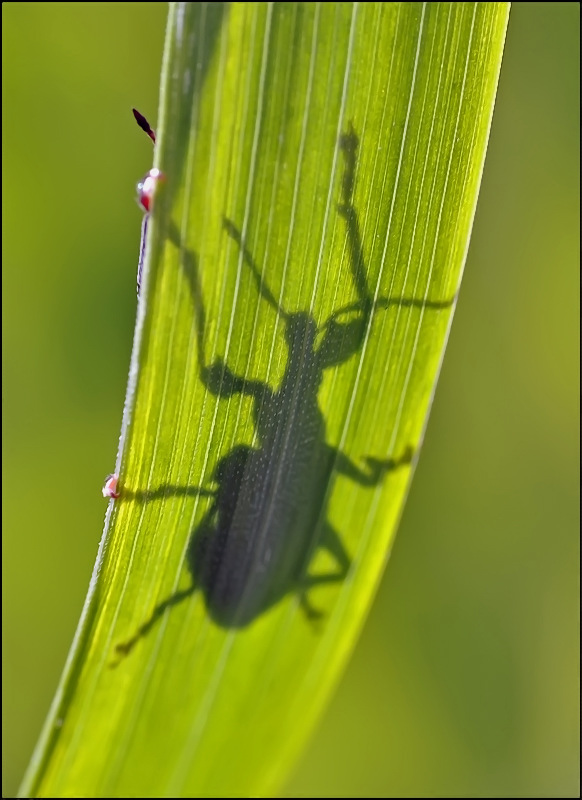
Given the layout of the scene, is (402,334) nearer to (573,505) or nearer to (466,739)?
(573,505)

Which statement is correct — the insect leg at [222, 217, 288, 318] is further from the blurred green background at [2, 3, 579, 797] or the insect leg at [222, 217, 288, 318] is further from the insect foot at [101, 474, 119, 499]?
the blurred green background at [2, 3, 579, 797]

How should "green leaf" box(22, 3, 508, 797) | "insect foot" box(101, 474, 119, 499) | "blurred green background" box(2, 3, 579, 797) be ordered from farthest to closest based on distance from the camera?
"blurred green background" box(2, 3, 579, 797) < "insect foot" box(101, 474, 119, 499) < "green leaf" box(22, 3, 508, 797)

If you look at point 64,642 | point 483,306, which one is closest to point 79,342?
point 64,642

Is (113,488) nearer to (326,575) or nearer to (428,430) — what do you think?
(326,575)

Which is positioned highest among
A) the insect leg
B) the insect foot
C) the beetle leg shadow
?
the insect leg

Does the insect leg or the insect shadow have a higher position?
the insect leg

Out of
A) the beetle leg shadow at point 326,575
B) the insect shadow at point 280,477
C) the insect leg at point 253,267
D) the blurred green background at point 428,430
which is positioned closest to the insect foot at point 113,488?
the insect shadow at point 280,477

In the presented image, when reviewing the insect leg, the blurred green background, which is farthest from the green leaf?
the blurred green background
